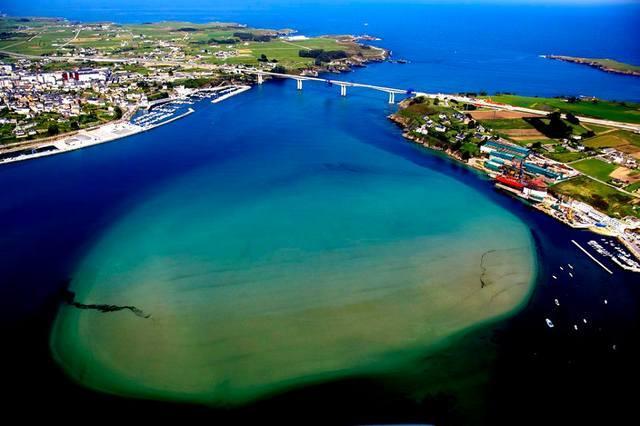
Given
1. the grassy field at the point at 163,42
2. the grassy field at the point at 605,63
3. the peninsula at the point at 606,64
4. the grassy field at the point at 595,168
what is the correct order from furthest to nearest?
the grassy field at the point at 163,42 → the grassy field at the point at 605,63 → the peninsula at the point at 606,64 → the grassy field at the point at 595,168

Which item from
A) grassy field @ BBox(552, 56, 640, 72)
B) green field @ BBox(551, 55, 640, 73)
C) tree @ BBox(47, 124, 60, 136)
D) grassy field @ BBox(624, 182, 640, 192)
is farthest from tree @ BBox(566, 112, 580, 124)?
tree @ BBox(47, 124, 60, 136)

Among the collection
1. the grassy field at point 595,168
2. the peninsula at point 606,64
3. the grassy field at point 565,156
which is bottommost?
the grassy field at point 595,168

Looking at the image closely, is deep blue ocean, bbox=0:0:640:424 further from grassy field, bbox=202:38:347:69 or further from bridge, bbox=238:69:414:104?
grassy field, bbox=202:38:347:69

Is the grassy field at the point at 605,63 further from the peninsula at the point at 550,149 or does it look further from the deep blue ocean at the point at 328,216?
the peninsula at the point at 550,149

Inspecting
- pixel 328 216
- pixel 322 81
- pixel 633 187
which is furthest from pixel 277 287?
pixel 322 81

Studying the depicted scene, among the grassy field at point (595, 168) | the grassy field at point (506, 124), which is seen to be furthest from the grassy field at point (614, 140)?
the grassy field at point (506, 124)

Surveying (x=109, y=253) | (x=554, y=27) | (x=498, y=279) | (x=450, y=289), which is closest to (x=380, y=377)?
(x=450, y=289)

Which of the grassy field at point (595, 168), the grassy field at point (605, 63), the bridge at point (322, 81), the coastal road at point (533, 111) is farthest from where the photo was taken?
the grassy field at point (605, 63)

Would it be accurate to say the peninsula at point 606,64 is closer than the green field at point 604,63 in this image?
Yes

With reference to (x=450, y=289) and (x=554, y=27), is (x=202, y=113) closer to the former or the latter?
(x=450, y=289)
